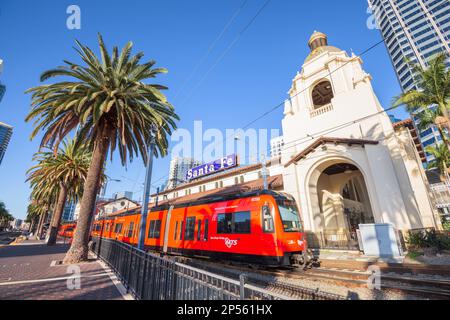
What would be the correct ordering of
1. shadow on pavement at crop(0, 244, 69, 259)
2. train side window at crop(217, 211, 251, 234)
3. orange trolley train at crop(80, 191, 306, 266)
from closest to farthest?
orange trolley train at crop(80, 191, 306, 266), train side window at crop(217, 211, 251, 234), shadow on pavement at crop(0, 244, 69, 259)

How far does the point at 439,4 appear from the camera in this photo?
88250mm

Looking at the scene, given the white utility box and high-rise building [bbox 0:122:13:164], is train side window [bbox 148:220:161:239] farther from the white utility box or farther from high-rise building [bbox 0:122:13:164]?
high-rise building [bbox 0:122:13:164]

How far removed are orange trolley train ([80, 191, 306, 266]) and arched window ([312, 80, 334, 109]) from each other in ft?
51.8

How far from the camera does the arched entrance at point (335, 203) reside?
17.4m

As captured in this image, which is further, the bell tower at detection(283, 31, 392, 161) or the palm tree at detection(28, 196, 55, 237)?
the palm tree at detection(28, 196, 55, 237)

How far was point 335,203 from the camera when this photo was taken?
20.4 m

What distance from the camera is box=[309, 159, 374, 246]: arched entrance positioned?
17359 mm

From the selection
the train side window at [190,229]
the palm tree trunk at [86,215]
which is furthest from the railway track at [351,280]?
the palm tree trunk at [86,215]

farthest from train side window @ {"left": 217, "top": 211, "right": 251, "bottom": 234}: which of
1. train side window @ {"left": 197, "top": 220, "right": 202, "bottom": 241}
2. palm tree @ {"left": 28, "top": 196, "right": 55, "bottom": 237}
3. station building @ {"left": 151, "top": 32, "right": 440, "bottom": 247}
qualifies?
palm tree @ {"left": 28, "top": 196, "right": 55, "bottom": 237}

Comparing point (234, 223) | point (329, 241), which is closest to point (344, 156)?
point (329, 241)

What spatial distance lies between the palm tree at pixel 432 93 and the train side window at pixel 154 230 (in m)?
18.0

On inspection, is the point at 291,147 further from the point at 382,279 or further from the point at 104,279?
the point at 104,279

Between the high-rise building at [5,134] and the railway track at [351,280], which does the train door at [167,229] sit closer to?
the railway track at [351,280]

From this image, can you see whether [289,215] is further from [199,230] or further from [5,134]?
[5,134]
